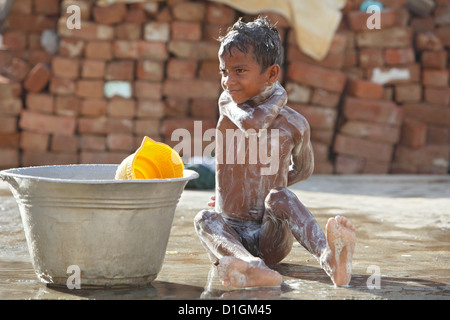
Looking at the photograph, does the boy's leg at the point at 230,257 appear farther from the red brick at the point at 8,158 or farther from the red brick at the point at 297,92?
the red brick at the point at 8,158

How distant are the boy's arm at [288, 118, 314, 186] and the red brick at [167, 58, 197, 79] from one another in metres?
Result: 4.55

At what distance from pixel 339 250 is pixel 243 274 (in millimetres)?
370

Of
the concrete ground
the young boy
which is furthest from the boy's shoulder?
the concrete ground

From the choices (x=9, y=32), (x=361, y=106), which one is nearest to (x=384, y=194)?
(x=361, y=106)

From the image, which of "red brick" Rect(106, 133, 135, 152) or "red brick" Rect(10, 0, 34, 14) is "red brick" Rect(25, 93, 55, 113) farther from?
"red brick" Rect(10, 0, 34, 14)

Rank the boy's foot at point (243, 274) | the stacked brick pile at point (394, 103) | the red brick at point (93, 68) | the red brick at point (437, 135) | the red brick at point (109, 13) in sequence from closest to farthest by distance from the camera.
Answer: the boy's foot at point (243, 274)
the red brick at point (109, 13)
the red brick at point (93, 68)
the stacked brick pile at point (394, 103)
the red brick at point (437, 135)

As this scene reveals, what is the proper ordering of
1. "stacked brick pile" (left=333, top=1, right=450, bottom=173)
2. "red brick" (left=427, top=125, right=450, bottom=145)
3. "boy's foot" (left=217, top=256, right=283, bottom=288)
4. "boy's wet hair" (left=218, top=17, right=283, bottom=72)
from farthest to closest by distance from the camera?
"red brick" (left=427, top=125, right=450, bottom=145) → "stacked brick pile" (left=333, top=1, right=450, bottom=173) → "boy's wet hair" (left=218, top=17, right=283, bottom=72) → "boy's foot" (left=217, top=256, right=283, bottom=288)

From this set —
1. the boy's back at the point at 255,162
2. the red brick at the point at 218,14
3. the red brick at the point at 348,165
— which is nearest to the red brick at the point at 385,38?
the red brick at the point at 348,165

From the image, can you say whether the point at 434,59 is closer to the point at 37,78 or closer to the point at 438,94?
the point at 438,94

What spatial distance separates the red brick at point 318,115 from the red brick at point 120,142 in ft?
6.09

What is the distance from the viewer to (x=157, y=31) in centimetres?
748

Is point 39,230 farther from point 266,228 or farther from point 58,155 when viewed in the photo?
point 58,155

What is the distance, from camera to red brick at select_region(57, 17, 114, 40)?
291 inches

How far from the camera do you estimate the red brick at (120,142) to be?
7.54m
